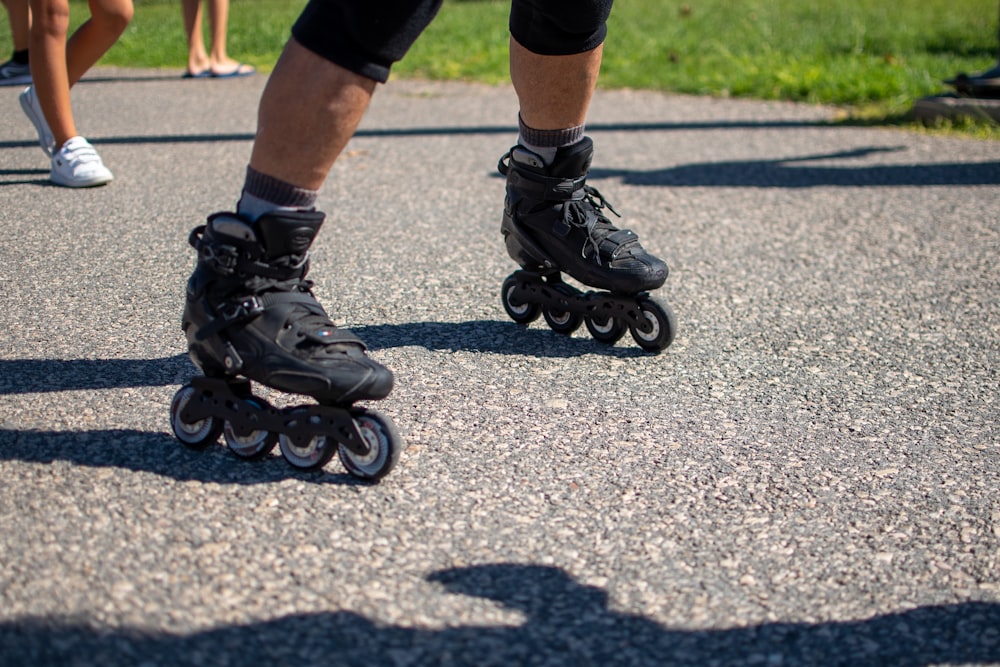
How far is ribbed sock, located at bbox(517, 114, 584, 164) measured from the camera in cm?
296

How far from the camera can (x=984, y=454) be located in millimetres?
2475

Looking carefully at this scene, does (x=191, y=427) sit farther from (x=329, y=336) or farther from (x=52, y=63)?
(x=52, y=63)

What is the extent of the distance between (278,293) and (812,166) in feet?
13.4

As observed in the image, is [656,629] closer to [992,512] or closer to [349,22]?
[992,512]

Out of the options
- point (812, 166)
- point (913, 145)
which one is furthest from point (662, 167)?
point (913, 145)

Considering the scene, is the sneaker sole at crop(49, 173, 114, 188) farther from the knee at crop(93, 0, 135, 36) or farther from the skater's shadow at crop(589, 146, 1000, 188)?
the skater's shadow at crop(589, 146, 1000, 188)

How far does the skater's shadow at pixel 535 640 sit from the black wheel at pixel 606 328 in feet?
4.29

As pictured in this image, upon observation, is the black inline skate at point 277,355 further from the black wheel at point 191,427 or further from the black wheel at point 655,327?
the black wheel at point 655,327

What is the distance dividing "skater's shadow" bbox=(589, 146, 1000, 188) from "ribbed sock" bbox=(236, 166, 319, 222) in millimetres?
3259

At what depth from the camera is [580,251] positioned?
297 cm

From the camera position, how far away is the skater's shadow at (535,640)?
1.63m

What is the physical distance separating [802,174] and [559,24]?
9.95 ft

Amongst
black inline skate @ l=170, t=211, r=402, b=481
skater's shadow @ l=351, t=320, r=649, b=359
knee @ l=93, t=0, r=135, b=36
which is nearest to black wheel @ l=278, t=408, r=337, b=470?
black inline skate @ l=170, t=211, r=402, b=481

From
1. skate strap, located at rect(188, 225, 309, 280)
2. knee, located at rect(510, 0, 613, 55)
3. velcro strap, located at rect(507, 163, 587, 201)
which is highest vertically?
knee, located at rect(510, 0, 613, 55)
